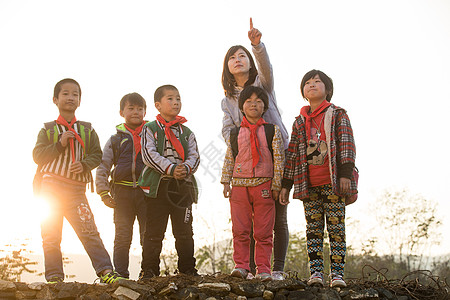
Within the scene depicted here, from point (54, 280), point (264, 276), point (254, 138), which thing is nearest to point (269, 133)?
point (254, 138)

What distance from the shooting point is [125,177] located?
16.8 feet

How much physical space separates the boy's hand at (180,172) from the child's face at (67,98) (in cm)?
136

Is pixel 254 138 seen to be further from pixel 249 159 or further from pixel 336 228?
pixel 336 228

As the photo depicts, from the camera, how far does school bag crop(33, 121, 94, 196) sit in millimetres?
4695

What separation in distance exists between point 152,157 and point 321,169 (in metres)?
1.73

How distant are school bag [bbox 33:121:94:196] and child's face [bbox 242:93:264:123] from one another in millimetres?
1751

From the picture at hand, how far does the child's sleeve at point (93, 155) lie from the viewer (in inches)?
189

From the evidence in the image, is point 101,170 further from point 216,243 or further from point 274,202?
point 216,243

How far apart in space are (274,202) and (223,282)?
0.95 metres

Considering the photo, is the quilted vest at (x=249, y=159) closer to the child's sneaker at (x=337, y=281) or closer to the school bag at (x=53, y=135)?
the child's sneaker at (x=337, y=281)

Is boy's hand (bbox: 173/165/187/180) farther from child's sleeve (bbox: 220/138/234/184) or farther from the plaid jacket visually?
the plaid jacket

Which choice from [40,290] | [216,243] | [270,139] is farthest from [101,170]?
[216,243]

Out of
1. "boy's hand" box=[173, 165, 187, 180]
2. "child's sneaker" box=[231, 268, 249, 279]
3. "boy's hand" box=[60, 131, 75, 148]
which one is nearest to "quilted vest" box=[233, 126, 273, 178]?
"boy's hand" box=[173, 165, 187, 180]

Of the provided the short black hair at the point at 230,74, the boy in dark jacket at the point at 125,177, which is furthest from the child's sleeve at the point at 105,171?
the short black hair at the point at 230,74
